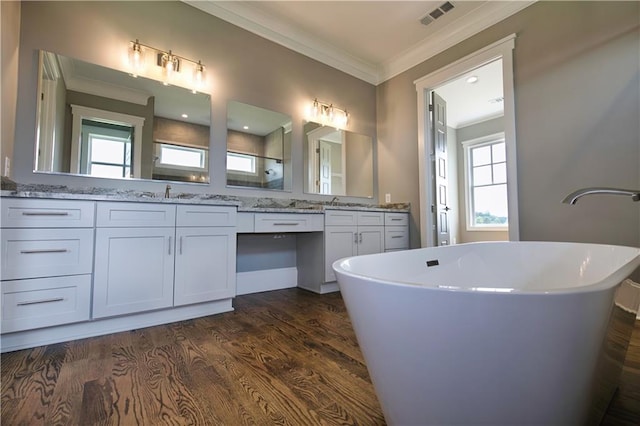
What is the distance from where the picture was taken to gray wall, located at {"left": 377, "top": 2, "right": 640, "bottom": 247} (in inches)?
78.2

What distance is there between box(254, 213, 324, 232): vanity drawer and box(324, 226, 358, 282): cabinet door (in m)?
0.12

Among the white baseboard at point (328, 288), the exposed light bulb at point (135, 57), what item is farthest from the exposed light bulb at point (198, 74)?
the white baseboard at point (328, 288)

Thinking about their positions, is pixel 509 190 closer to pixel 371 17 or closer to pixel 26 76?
pixel 371 17

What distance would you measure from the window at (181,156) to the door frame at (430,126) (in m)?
2.35

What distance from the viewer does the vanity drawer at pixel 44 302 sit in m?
1.40

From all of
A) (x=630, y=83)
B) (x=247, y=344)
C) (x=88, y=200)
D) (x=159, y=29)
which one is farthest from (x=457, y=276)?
(x=159, y=29)

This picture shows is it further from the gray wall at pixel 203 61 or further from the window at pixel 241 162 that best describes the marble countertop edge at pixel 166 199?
the window at pixel 241 162

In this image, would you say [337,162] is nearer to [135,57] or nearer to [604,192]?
[135,57]

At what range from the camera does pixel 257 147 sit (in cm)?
278

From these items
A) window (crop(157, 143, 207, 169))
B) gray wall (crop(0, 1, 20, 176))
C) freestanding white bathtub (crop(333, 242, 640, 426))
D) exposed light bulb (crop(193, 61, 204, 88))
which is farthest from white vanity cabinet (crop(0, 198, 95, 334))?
freestanding white bathtub (crop(333, 242, 640, 426))

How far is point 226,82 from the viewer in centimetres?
262

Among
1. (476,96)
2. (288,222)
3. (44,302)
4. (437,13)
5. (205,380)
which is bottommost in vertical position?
(205,380)

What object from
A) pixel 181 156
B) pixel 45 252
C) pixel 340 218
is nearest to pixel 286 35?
pixel 181 156

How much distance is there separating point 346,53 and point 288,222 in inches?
90.7
